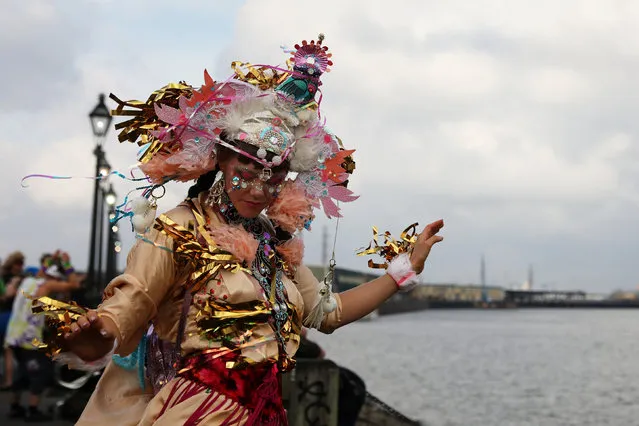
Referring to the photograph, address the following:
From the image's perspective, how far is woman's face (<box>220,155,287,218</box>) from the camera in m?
3.49

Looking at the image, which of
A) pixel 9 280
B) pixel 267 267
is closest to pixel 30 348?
pixel 9 280

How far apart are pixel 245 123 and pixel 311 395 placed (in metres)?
4.13

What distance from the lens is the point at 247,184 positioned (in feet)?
11.5

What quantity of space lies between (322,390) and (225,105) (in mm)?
4177

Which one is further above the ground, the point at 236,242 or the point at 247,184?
the point at 247,184

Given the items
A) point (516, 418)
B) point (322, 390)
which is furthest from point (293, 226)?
point (516, 418)

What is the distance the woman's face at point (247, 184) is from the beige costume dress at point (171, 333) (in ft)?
0.38

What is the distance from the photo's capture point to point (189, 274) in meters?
3.35

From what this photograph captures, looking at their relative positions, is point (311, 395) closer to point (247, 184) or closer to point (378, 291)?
point (378, 291)

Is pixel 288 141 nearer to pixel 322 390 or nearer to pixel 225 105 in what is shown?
pixel 225 105

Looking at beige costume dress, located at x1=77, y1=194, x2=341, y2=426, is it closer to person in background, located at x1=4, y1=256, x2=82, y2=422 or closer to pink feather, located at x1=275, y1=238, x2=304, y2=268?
pink feather, located at x1=275, y1=238, x2=304, y2=268

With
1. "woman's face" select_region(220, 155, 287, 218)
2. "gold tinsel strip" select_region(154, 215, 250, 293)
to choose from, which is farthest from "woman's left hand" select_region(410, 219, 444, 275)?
"gold tinsel strip" select_region(154, 215, 250, 293)

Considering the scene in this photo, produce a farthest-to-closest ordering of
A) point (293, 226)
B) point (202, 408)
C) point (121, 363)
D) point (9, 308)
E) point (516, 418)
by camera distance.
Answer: point (516, 418)
point (9, 308)
point (293, 226)
point (121, 363)
point (202, 408)

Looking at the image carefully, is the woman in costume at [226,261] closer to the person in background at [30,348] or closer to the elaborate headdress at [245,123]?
the elaborate headdress at [245,123]
